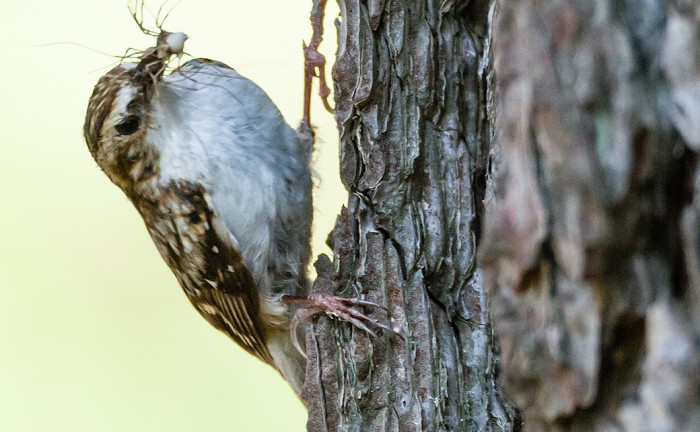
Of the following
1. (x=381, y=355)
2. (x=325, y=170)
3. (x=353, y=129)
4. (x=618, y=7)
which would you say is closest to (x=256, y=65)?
(x=325, y=170)

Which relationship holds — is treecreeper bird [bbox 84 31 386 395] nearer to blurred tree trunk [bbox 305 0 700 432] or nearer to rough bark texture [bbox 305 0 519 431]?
rough bark texture [bbox 305 0 519 431]

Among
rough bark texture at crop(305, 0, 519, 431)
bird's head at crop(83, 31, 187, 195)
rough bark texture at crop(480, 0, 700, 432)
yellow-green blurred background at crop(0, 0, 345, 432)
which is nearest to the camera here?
rough bark texture at crop(480, 0, 700, 432)

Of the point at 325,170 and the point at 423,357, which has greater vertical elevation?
the point at 325,170

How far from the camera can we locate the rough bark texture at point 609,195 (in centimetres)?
78

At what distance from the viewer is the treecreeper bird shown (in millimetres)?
1903

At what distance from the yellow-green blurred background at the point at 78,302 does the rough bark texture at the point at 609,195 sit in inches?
90.2

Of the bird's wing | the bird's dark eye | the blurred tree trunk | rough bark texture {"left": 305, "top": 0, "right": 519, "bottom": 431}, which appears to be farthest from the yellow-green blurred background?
the blurred tree trunk

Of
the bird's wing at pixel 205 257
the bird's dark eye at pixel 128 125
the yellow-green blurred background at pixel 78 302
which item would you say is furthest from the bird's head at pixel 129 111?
the yellow-green blurred background at pixel 78 302

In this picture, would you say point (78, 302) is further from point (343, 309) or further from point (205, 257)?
point (343, 309)

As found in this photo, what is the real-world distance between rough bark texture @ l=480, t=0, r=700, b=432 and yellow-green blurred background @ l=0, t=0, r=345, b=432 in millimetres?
2292

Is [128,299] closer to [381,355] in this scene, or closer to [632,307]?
[381,355]

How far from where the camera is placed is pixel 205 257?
6.61 ft

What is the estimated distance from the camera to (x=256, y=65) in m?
2.74

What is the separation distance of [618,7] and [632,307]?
31 centimetres
